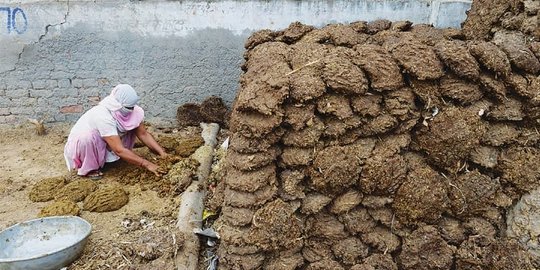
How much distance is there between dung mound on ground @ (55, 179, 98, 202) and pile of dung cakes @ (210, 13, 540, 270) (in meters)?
1.88

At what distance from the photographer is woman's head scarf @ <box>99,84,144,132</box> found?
15.8 feet

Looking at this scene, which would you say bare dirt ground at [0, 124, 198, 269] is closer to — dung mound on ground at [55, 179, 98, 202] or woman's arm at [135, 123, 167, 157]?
dung mound on ground at [55, 179, 98, 202]

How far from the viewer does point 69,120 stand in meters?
6.26

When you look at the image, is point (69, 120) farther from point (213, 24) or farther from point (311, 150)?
point (311, 150)

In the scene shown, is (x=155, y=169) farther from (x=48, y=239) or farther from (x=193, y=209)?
(x=48, y=239)

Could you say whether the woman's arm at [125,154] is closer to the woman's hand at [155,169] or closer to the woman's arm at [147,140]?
the woman's hand at [155,169]

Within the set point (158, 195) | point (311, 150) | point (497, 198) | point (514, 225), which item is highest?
point (311, 150)

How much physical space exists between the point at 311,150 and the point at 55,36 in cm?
411

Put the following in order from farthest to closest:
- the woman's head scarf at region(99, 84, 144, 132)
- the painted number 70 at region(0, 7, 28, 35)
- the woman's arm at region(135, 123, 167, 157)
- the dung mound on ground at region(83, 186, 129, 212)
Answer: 1. the painted number 70 at region(0, 7, 28, 35)
2. the woman's arm at region(135, 123, 167, 157)
3. the woman's head scarf at region(99, 84, 144, 132)
4. the dung mound on ground at region(83, 186, 129, 212)

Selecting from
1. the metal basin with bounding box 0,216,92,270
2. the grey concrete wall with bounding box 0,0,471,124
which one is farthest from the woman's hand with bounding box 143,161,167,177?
the grey concrete wall with bounding box 0,0,471,124

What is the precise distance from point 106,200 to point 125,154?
2.02ft

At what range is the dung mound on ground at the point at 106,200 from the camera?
14.2 feet

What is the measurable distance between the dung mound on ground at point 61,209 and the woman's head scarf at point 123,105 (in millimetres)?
1038

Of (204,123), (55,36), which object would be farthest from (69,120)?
(204,123)
